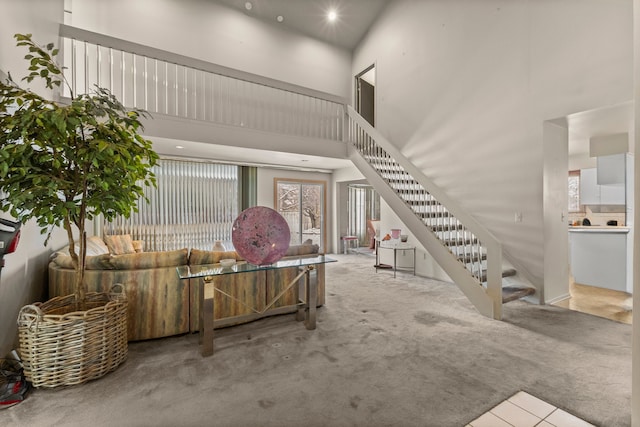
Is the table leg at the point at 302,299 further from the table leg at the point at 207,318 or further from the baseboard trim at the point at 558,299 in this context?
the baseboard trim at the point at 558,299

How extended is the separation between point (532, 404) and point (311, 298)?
1.85m

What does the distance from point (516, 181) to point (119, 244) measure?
246 inches

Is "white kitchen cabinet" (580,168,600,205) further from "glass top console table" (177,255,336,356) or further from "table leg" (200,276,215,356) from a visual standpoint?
"table leg" (200,276,215,356)

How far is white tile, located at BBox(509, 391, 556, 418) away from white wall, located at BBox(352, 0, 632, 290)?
246 centimetres

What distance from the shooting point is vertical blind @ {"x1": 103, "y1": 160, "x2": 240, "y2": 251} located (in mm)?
6238

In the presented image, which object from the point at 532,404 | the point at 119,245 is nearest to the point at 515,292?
the point at 532,404

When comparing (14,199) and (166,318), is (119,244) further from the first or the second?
(14,199)

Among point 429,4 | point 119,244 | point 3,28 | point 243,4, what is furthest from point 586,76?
point 119,244

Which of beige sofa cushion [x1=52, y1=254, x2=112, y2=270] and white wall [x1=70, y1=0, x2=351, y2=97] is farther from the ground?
white wall [x1=70, y1=0, x2=351, y2=97]

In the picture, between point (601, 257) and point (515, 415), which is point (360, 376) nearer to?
point (515, 415)

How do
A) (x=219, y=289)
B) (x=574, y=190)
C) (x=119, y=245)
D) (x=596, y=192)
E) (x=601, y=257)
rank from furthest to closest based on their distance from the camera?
(x=574, y=190), (x=596, y=192), (x=119, y=245), (x=601, y=257), (x=219, y=289)

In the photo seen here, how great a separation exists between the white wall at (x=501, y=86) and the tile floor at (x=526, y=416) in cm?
253

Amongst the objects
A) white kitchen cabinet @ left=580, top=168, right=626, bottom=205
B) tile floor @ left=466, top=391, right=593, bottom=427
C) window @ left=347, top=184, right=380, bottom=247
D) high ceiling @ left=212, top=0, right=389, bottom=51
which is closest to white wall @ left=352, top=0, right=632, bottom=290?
high ceiling @ left=212, top=0, right=389, bottom=51

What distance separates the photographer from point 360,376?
2.12m
